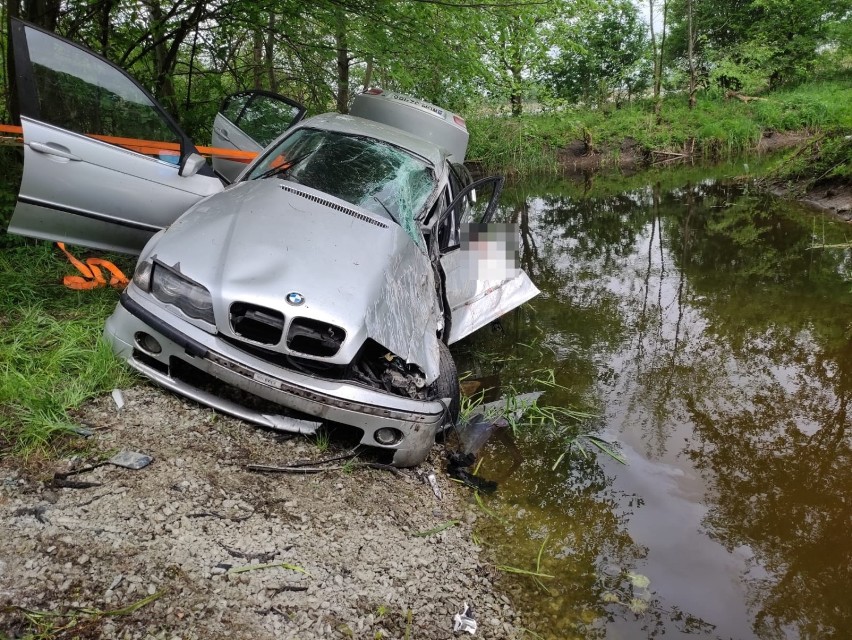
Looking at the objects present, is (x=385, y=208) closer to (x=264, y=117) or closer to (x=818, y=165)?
(x=264, y=117)

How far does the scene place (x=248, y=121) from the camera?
546cm

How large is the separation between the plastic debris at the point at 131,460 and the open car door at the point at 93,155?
183cm

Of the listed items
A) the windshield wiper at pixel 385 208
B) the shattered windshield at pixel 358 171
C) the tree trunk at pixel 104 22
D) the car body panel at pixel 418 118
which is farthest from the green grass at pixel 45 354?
the tree trunk at pixel 104 22

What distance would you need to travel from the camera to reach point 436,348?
3.20 m

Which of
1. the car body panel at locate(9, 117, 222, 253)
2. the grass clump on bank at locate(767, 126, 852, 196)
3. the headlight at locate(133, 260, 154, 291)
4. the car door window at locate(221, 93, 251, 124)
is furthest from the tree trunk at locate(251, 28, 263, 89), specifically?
the grass clump on bank at locate(767, 126, 852, 196)

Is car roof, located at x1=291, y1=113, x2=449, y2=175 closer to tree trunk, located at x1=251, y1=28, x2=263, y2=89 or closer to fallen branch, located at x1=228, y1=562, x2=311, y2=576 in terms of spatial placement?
fallen branch, located at x1=228, y1=562, x2=311, y2=576

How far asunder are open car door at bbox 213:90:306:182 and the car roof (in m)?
0.71

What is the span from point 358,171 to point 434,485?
88.9 inches

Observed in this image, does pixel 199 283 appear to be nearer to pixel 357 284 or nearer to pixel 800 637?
pixel 357 284

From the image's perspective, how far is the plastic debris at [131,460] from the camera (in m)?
2.55

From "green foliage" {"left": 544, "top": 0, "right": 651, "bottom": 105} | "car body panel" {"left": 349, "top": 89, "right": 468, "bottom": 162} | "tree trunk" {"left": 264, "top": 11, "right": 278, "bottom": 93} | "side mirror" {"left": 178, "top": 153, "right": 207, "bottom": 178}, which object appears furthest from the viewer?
"green foliage" {"left": 544, "top": 0, "right": 651, "bottom": 105}

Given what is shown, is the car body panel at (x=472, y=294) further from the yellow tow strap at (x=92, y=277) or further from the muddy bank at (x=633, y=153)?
the muddy bank at (x=633, y=153)

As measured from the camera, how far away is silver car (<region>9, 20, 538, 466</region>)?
2.71 m

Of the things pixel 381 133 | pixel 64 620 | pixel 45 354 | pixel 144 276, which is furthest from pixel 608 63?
pixel 64 620
